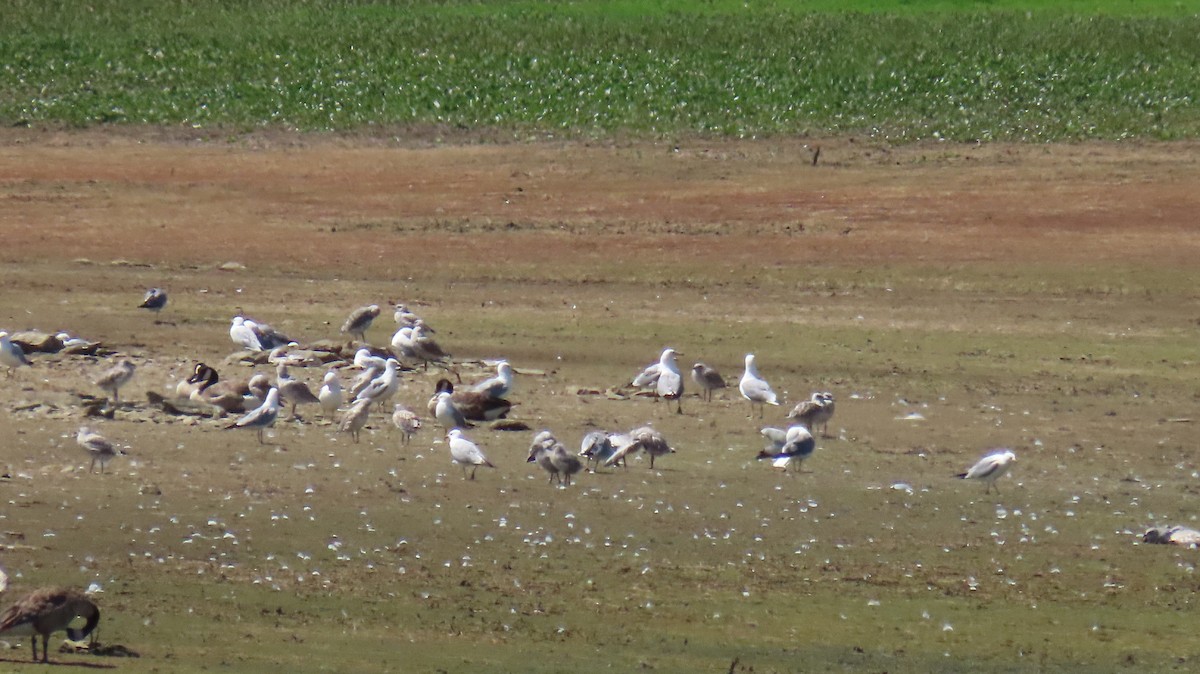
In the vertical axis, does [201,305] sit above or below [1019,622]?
below

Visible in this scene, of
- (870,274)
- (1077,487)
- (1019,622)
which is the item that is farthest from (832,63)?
(1019,622)

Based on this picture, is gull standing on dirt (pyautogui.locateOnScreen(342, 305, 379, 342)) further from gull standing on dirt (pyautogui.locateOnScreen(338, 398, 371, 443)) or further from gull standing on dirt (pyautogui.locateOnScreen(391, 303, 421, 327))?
gull standing on dirt (pyautogui.locateOnScreen(338, 398, 371, 443))

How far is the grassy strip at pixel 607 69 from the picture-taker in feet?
107

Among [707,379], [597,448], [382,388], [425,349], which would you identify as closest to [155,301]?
[425,349]

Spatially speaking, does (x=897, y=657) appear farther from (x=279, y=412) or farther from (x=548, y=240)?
(x=548, y=240)

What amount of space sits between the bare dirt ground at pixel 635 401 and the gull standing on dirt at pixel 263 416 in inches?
10.9

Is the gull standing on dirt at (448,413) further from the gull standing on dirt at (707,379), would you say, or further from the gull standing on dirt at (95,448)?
the gull standing on dirt at (95,448)

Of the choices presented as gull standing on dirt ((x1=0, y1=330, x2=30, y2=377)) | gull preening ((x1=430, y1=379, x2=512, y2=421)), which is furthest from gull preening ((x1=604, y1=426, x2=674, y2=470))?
gull standing on dirt ((x1=0, y1=330, x2=30, y2=377))

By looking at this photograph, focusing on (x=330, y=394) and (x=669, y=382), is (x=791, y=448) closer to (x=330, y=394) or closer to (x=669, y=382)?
(x=669, y=382)

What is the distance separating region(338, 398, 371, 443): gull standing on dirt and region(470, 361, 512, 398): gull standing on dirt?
3.94 feet

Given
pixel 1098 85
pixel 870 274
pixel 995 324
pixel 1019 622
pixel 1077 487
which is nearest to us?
pixel 1019 622

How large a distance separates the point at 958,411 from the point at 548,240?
953 centimetres

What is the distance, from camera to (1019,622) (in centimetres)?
1026

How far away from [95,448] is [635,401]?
17.1 feet
